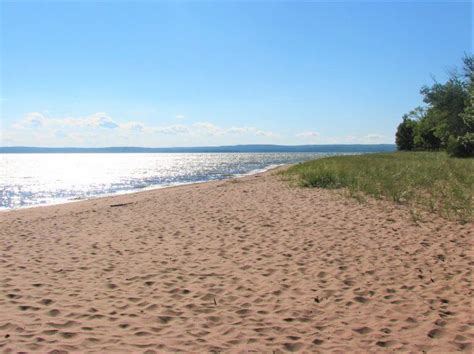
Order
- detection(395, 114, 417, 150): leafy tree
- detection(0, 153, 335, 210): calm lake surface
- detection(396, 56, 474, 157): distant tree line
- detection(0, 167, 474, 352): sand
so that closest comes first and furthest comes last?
detection(0, 167, 474, 352): sand → detection(0, 153, 335, 210): calm lake surface → detection(396, 56, 474, 157): distant tree line → detection(395, 114, 417, 150): leafy tree

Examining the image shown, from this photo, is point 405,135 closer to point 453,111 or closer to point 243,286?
point 453,111

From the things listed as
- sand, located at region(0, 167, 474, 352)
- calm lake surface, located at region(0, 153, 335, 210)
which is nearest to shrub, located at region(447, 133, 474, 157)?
calm lake surface, located at region(0, 153, 335, 210)

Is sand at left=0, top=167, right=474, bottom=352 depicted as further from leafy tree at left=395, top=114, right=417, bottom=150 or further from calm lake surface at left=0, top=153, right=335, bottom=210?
leafy tree at left=395, top=114, right=417, bottom=150

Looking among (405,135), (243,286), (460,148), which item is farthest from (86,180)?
(405,135)

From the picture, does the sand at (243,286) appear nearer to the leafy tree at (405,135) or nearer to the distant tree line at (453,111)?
the distant tree line at (453,111)

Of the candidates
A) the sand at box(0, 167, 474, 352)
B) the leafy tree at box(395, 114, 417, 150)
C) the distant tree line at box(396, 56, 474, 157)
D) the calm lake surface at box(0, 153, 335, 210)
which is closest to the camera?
the sand at box(0, 167, 474, 352)

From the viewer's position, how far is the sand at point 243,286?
4.45 meters

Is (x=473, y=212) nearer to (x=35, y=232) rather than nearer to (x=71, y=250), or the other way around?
(x=71, y=250)

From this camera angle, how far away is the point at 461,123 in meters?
49.4

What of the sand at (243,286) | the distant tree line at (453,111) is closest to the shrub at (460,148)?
the distant tree line at (453,111)

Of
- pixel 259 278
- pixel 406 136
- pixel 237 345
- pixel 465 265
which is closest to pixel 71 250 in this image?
pixel 259 278

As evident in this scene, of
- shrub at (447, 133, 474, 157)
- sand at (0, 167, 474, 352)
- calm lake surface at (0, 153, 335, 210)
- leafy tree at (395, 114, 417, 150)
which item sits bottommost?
calm lake surface at (0, 153, 335, 210)

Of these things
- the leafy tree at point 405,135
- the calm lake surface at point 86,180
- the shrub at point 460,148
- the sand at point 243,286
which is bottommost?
the calm lake surface at point 86,180

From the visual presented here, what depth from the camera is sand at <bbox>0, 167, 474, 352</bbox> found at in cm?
445
